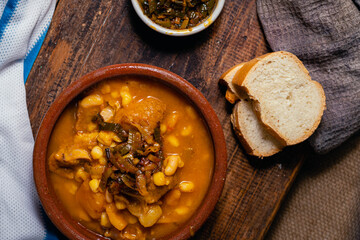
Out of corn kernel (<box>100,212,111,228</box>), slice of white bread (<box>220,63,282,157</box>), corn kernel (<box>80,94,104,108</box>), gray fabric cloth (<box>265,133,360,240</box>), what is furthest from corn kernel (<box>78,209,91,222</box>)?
gray fabric cloth (<box>265,133,360,240</box>)

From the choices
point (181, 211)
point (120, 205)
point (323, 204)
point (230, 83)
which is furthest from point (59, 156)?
point (323, 204)

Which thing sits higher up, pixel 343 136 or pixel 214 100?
pixel 214 100

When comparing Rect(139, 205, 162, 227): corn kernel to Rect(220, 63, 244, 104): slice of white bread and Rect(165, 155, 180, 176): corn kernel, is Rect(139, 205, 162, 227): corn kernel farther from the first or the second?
Rect(220, 63, 244, 104): slice of white bread

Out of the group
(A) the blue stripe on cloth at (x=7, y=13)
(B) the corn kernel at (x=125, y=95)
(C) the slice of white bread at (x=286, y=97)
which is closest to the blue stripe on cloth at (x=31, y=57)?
(A) the blue stripe on cloth at (x=7, y=13)

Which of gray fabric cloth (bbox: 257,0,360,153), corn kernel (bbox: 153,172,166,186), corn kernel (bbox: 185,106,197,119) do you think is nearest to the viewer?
corn kernel (bbox: 153,172,166,186)

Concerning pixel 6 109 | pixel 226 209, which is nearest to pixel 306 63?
pixel 226 209

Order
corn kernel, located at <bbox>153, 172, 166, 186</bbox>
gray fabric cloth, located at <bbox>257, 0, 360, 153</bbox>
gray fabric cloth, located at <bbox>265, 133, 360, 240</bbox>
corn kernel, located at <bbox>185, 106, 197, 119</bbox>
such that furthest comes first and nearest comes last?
gray fabric cloth, located at <bbox>265, 133, 360, 240</bbox>
gray fabric cloth, located at <bbox>257, 0, 360, 153</bbox>
corn kernel, located at <bbox>185, 106, 197, 119</bbox>
corn kernel, located at <bbox>153, 172, 166, 186</bbox>

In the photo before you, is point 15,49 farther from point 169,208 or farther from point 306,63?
point 306,63
